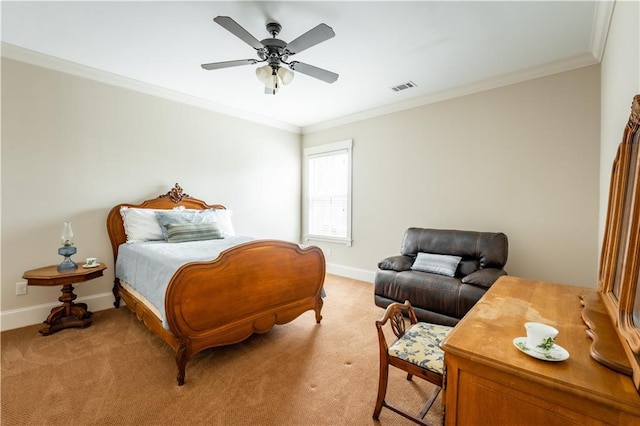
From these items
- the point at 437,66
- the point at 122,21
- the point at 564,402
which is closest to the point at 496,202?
the point at 437,66

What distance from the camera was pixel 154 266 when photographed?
2.36 m

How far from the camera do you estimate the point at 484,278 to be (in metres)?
2.59

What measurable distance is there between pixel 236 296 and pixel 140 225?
191 centimetres

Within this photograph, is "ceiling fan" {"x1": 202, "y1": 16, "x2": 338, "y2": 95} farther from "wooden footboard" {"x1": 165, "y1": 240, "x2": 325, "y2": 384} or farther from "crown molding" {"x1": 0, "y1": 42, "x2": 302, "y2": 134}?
"crown molding" {"x1": 0, "y1": 42, "x2": 302, "y2": 134}

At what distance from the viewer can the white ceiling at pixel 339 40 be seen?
84.5 inches

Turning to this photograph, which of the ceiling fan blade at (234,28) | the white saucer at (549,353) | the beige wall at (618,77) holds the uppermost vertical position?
the ceiling fan blade at (234,28)

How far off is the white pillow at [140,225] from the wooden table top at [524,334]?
3406mm

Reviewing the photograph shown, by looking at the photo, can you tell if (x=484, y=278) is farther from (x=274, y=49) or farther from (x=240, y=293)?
(x=274, y=49)

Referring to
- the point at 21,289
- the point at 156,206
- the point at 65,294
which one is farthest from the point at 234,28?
the point at 21,289

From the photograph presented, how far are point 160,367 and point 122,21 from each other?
2813 mm

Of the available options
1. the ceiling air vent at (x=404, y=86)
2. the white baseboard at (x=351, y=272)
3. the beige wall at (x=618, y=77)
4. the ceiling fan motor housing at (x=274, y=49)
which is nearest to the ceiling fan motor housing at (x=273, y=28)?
the ceiling fan motor housing at (x=274, y=49)

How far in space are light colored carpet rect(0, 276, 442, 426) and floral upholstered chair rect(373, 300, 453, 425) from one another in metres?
0.15

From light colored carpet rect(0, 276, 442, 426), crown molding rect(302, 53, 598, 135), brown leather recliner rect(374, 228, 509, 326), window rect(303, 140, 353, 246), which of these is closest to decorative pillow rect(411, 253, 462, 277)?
brown leather recliner rect(374, 228, 509, 326)

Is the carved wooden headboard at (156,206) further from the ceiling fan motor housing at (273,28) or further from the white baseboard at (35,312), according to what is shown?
the ceiling fan motor housing at (273,28)
